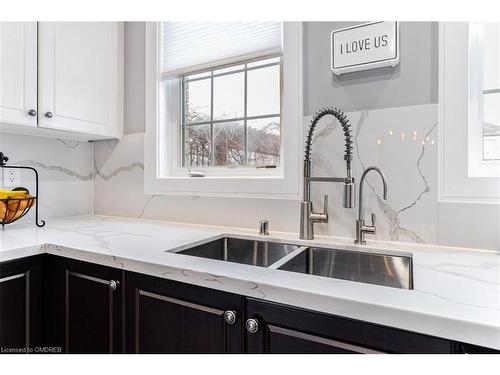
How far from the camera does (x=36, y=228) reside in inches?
63.4

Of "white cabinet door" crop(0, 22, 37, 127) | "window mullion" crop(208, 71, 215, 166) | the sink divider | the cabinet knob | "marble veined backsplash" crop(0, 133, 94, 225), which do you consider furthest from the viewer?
"window mullion" crop(208, 71, 215, 166)

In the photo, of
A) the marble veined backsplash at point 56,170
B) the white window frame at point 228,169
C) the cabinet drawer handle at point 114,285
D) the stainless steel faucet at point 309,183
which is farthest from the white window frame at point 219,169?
the cabinet drawer handle at point 114,285

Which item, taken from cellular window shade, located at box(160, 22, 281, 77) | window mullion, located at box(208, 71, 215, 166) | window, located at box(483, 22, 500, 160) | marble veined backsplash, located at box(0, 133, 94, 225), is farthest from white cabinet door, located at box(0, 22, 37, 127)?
window, located at box(483, 22, 500, 160)

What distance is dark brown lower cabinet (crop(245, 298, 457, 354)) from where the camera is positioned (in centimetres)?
67

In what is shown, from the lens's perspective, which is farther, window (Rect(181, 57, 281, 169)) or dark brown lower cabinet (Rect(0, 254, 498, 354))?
window (Rect(181, 57, 281, 169))

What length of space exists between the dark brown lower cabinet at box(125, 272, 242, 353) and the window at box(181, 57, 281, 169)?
0.86m

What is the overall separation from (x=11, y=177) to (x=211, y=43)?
1256 millimetres

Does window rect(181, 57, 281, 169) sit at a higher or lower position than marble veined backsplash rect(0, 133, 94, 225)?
higher

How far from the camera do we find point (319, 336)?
2.48ft

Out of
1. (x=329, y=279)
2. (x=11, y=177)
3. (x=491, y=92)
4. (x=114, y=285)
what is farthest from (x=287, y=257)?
(x=11, y=177)

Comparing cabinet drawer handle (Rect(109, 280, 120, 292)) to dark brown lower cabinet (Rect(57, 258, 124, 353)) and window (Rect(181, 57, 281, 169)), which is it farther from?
window (Rect(181, 57, 281, 169))

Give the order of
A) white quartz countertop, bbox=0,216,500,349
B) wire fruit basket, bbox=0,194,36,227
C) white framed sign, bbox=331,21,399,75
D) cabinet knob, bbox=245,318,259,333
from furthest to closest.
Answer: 1. wire fruit basket, bbox=0,194,36,227
2. white framed sign, bbox=331,21,399,75
3. cabinet knob, bbox=245,318,259,333
4. white quartz countertop, bbox=0,216,500,349

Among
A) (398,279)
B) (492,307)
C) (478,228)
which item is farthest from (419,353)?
(478,228)

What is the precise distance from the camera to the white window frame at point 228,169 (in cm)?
145
